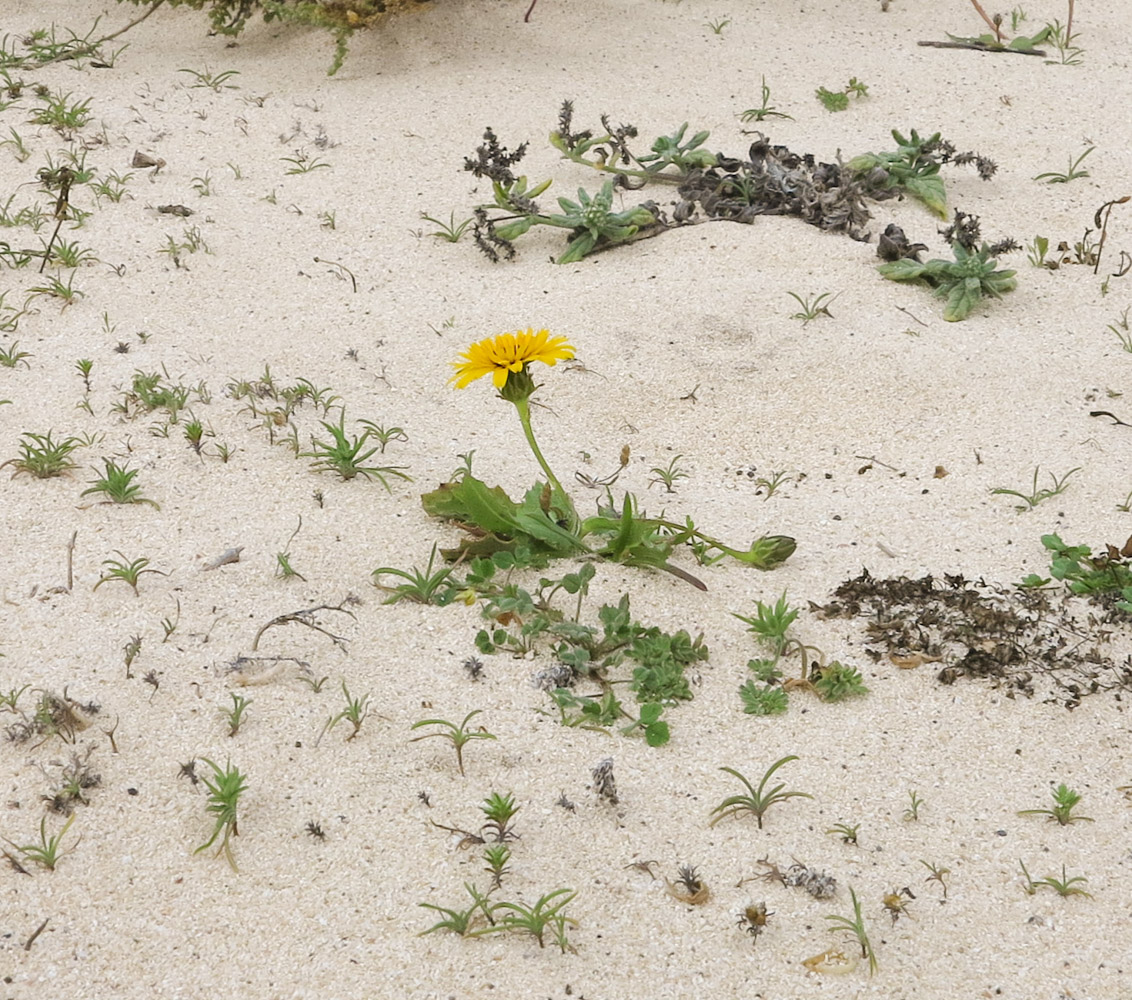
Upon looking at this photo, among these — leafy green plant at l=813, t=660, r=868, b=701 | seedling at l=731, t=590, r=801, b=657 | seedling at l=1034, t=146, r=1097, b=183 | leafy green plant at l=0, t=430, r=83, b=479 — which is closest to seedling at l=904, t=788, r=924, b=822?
leafy green plant at l=813, t=660, r=868, b=701

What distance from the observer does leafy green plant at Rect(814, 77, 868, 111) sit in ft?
18.4

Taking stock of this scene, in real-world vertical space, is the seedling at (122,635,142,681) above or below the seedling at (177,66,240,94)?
below

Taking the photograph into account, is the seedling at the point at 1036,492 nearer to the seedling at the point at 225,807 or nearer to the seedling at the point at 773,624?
the seedling at the point at 773,624

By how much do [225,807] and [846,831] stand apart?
1204 millimetres

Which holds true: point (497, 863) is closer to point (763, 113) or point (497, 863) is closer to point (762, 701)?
point (762, 701)

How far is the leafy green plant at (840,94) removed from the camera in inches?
221

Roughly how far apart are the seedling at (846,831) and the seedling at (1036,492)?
50.2 inches

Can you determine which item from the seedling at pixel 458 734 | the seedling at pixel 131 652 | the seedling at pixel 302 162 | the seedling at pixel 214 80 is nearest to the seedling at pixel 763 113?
the seedling at pixel 302 162

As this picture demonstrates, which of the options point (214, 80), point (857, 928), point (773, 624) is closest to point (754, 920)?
point (857, 928)

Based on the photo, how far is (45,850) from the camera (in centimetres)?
225

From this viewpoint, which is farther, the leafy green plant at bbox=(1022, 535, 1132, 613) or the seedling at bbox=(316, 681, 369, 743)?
the leafy green plant at bbox=(1022, 535, 1132, 613)

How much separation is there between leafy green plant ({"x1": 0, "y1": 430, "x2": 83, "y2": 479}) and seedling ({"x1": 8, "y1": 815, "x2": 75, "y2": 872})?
4.22ft

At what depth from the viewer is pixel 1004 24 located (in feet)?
21.1

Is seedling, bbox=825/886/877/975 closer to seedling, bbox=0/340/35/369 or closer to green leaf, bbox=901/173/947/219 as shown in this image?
seedling, bbox=0/340/35/369
